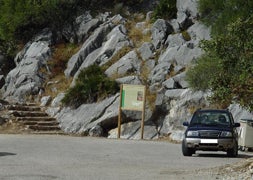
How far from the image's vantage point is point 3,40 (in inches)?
1753

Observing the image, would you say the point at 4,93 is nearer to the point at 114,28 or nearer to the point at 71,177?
the point at 114,28

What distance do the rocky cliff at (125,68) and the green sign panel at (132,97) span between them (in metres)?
1.60

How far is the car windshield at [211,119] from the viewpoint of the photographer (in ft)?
68.3

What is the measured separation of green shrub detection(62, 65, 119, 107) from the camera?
34406 mm

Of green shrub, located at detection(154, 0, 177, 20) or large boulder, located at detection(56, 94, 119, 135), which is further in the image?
green shrub, located at detection(154, 0, 177, 20)

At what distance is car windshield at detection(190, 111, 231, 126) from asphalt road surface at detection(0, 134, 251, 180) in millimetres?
1255

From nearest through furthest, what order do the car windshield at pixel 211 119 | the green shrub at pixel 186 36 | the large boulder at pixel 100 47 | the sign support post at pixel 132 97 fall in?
the car windshield at pixel 211 119 → the sign support post at pixel 132 97 → the green shrub at pixel 186 36 → the large boulder at pixel 100 47

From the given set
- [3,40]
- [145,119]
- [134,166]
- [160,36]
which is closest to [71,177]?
[134,166]

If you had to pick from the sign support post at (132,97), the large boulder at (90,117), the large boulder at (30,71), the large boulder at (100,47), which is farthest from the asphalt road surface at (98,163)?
the large boulder at (100,47)

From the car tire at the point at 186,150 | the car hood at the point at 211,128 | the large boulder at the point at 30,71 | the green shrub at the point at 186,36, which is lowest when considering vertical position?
the car tire at the point at 186,150

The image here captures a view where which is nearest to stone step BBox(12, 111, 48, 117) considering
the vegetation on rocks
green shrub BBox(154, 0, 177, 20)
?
green shrub BBox(154, 0, 177, 20)

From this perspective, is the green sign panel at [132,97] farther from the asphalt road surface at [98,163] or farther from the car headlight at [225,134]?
the car headlight at [225,134]

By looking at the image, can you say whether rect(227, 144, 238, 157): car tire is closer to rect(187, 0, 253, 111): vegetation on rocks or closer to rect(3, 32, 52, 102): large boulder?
rect(187, 0, 253, 111): vegetation on rocks

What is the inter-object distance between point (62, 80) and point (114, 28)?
16.0 feet
